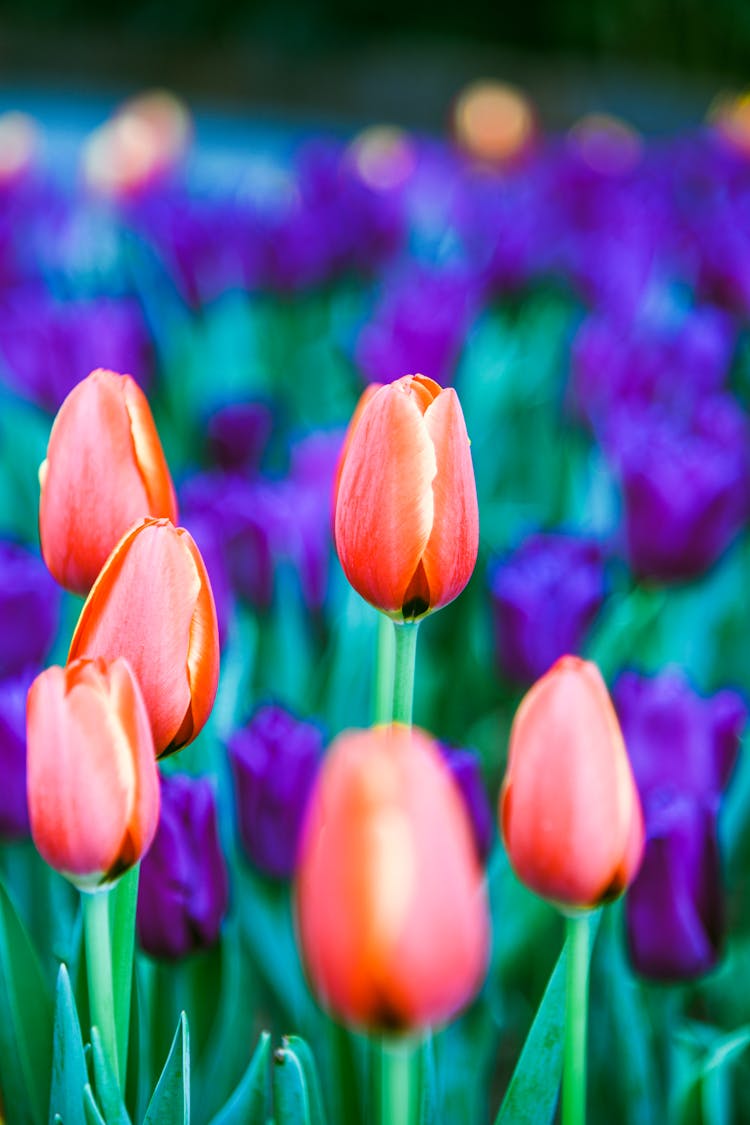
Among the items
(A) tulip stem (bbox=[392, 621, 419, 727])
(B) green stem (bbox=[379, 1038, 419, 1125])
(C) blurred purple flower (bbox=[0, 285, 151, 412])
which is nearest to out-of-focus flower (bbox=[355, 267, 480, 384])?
(C) blurred purple flower (bbox=[0, 285, 151, 412])

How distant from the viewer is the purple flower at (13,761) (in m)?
0.48

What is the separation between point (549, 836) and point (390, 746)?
9 centimetres

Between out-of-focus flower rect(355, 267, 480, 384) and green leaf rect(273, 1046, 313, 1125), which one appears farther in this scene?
out-of-focus flower rect(355, 267, 480, 384)

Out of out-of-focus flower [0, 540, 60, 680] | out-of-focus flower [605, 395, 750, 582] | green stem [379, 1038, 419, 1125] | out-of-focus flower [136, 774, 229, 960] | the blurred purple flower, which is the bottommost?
green stem [379, 1038, 419, 1125]

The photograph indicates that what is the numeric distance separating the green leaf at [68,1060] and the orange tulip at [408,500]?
0.15 metres

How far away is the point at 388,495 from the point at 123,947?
165mm

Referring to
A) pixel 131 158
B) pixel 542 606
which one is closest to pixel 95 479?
pixel 542 606

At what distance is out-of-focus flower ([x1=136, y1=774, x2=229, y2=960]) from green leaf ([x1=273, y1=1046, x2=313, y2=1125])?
8 centimetres

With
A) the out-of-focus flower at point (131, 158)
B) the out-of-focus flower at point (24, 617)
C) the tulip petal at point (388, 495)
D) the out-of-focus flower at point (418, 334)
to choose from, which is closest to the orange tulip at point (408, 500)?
the tulip petal at point (388, 495)

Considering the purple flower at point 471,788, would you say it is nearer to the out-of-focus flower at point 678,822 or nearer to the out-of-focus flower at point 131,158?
the out-of-focus flower at point 678,822

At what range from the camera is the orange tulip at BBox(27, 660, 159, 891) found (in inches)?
12.2

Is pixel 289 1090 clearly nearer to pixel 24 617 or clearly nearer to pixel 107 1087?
pixel 107 1087

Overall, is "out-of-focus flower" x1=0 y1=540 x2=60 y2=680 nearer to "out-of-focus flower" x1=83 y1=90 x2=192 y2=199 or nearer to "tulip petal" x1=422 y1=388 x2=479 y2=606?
"tulip petal" x1=422 y1=388 x2=479 y2=606

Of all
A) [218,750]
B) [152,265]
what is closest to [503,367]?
[152,265]
